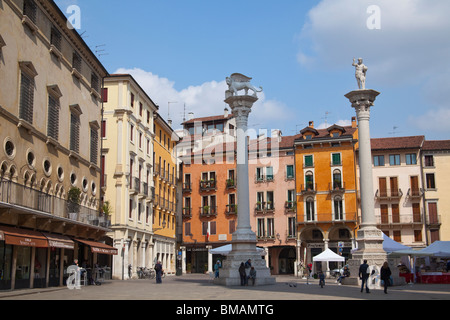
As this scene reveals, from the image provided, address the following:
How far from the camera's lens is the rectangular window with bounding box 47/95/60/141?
28.4m

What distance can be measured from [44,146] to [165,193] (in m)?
32.5

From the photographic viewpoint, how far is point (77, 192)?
104 ft

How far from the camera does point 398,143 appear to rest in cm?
6225

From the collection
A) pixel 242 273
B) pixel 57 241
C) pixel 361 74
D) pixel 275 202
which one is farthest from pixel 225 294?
pixel 275 202

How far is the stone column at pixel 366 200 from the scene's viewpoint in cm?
2823

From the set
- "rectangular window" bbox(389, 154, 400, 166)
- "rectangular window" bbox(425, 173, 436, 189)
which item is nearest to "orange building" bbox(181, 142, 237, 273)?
"rectangular window" bbox(389, 154, 400, 166)

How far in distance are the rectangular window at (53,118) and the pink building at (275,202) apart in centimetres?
3732

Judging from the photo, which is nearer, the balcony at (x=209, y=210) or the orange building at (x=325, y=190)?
the orange building at (x=325, y=190)

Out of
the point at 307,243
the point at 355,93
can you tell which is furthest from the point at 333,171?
the point at 355,93

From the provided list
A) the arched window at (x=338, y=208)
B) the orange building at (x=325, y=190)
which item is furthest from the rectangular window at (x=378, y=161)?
the arched window at (x=338, y=208)

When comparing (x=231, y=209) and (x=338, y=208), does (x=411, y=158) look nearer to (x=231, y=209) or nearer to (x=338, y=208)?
(x=338, y=208)

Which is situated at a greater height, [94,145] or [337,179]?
[337,179]

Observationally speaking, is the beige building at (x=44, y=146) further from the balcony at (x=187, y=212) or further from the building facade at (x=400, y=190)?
the building facade at (x=400, y=190)

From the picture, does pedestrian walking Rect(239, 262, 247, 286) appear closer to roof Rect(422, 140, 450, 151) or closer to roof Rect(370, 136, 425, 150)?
roof Rect(370, 136, 425, 150)
